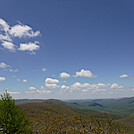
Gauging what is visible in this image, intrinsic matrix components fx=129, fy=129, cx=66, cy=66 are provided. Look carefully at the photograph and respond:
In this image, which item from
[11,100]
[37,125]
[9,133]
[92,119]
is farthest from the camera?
[37,125]

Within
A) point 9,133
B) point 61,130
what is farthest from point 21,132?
point 61,130

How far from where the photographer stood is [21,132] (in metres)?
27.2

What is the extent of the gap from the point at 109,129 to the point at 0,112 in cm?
2761

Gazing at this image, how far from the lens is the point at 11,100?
2820 cm

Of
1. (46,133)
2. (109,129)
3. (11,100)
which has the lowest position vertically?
(46,133)

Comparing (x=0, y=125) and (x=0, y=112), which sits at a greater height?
(x=0, y=112)

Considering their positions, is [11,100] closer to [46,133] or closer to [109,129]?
[46,133]

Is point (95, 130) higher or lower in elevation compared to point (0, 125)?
lower

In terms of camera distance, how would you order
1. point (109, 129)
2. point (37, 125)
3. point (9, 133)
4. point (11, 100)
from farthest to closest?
point (37, 125)
point (109, 129)
point (11, 100)
point (9, 133)

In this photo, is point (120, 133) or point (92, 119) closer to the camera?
point (120, 133)

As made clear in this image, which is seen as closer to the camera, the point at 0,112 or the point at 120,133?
the point at 0,112

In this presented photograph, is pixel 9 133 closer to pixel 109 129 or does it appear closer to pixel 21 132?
pixel 21 132

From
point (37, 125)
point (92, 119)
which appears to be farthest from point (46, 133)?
point (92, 119)

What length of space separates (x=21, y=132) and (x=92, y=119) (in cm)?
2229
